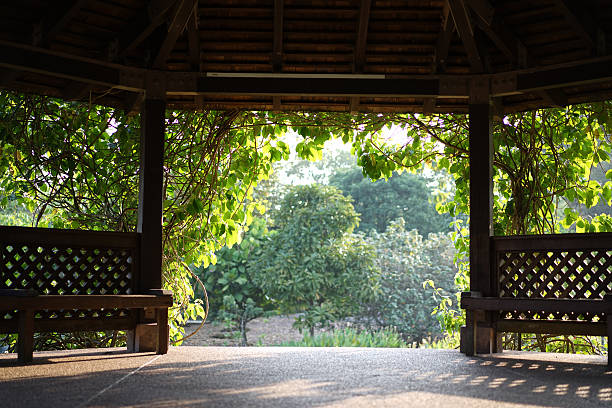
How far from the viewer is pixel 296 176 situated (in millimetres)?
25062

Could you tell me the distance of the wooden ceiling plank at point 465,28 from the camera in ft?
16.0

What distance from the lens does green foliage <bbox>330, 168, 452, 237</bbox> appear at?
64.9 feet

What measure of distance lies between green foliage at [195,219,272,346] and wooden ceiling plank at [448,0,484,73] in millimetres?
10259

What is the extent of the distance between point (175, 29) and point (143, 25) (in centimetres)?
31

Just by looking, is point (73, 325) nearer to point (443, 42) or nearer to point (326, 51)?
point (326, 51)

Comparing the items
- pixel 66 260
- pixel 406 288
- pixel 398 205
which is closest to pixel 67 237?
pixel 66 260

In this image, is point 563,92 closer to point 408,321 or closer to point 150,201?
point 150,201

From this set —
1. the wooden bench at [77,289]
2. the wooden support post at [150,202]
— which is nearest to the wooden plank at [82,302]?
the wooden bench at [77,289]

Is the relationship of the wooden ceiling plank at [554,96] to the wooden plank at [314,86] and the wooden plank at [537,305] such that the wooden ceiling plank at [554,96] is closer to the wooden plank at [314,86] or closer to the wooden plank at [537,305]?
the wooden plank at [314,86]

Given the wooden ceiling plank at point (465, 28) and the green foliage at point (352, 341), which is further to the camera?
the green foliage at point (352, 341)

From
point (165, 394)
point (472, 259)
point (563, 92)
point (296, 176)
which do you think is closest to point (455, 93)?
point (563, 92)

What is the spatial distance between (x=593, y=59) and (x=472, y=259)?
5.78 ft

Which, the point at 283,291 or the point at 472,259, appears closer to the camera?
the point at 472,259

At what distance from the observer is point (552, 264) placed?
5148 mm
